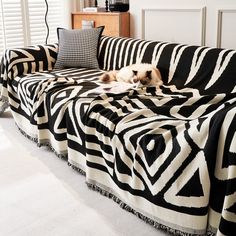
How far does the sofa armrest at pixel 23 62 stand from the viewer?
327 cm

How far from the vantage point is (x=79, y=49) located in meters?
3.36

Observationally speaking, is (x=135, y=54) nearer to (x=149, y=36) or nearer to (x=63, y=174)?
(x=149, y=36)

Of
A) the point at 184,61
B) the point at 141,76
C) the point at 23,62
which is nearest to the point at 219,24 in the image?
the point at 184,61

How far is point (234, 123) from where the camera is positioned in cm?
148

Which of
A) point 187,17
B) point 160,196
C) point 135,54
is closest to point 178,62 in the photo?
point 135,54

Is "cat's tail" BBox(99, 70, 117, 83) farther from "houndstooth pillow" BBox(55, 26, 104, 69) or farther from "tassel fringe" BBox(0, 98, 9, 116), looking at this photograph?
"tassel fringe" BBox(0, 98, 9, 116)

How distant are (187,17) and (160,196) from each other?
6.41 feet

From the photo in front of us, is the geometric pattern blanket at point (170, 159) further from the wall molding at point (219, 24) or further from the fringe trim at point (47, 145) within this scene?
the wall molding at point (219, 24)

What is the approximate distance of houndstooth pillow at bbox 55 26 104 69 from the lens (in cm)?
336

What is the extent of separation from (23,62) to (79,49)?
50 centimetres

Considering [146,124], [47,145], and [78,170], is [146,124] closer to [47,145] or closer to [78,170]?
[78,170]

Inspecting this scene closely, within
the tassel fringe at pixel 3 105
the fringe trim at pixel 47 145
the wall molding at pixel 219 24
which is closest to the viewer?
the fringe trim at pixel 47 145

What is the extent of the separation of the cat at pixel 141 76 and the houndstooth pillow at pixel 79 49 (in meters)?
0.53

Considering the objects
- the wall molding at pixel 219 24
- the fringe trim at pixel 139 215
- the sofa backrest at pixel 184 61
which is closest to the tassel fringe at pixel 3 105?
the sofa backrest at pixel 184 61
